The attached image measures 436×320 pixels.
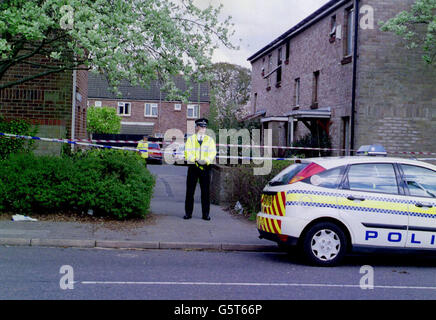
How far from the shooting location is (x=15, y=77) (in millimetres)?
14078

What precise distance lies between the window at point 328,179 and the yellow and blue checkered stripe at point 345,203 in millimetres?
136

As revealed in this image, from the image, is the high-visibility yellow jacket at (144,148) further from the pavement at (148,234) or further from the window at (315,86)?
the window at (315,86)

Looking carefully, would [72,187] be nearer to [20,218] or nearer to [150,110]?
[20,218]

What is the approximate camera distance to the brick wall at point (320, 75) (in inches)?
835

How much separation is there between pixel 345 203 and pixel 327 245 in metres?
0.68

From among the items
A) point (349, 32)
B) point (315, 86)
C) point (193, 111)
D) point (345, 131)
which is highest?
point (349, 32)

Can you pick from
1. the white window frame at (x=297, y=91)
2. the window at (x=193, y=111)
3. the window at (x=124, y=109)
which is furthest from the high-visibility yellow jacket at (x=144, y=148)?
the window at (x=193, y=111)

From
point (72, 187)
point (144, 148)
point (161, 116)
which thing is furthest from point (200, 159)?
point (161, 116)

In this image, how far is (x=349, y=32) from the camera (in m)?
21.1

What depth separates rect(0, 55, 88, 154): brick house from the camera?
14.1 meters

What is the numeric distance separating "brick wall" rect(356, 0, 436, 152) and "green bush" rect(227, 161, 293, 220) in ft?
23.3

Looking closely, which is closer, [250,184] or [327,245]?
[327,245]

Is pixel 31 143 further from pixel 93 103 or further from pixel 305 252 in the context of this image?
pixel 93 103

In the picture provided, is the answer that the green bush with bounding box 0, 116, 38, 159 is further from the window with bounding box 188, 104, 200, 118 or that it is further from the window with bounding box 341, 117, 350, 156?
the window with bounding box 188, 104, 200, 118
